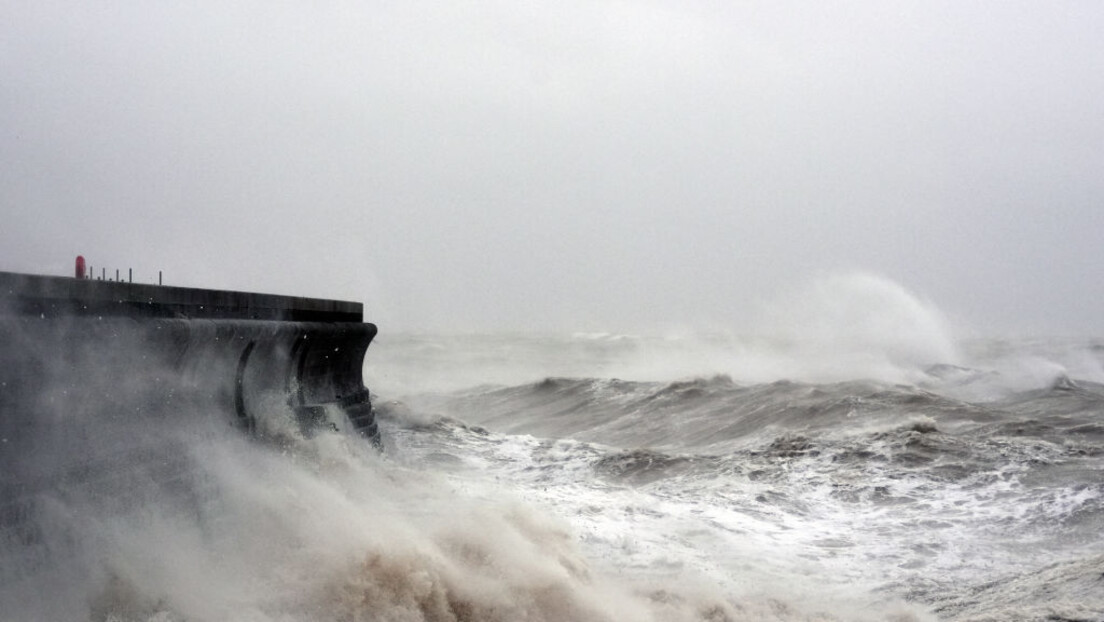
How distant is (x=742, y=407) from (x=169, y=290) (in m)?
10.7

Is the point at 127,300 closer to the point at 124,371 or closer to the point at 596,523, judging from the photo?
the point at 124,371

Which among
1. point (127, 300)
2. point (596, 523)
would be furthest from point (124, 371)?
point (596, 523)

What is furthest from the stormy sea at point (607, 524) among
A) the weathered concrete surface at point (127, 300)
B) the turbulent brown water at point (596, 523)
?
the weathered concrete surface at point (127, 300)

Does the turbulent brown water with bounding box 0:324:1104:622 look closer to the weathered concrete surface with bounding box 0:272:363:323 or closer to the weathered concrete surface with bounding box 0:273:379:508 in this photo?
the weathered concrete surface with bounding box 0:273:379:508

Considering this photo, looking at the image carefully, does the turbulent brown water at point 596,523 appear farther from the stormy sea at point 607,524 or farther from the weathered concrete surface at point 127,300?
the weathered concrete surface at point 127,300

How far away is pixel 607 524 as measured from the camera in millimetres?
6684

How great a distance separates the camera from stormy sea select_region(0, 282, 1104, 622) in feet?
12.6

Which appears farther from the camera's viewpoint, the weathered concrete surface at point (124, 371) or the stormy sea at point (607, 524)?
the stormy sea at point (607, 524)

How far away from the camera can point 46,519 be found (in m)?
3.43

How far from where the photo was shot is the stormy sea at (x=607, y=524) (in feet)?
12.6

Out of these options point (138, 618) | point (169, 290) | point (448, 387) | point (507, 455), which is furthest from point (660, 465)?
point (448, 387)

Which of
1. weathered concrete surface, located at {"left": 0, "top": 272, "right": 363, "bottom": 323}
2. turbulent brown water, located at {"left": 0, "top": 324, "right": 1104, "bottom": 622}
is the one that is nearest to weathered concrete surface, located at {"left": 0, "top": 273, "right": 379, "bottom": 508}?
weathered concrete surface, located at {"left": 0, "top": 272, "right": 363, "bottom": 323}

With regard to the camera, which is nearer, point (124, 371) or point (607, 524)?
point (124, 371)

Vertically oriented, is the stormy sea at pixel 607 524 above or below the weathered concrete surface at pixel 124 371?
below
